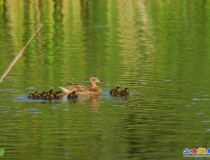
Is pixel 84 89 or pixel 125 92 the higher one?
pixel 125 92

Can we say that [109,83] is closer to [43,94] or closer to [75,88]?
[75,88]

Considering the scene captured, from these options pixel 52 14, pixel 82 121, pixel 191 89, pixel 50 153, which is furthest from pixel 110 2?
pixel 50 153

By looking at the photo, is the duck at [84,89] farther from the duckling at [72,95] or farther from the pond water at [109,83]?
the pond water at [109,83]

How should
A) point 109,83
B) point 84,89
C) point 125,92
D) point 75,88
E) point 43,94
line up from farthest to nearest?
point 109,83, point 84,89, point 75,88, point 125,92, point 43,94

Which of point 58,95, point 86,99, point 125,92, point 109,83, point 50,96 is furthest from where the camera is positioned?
point 109,83

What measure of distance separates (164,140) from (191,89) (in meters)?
6.06

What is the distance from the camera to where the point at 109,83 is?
25312mm

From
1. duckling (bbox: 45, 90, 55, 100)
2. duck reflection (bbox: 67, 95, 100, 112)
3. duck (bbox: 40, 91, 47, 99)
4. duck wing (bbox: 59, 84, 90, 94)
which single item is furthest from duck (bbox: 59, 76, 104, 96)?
duck (bbox: 40, 91, 47, 99)

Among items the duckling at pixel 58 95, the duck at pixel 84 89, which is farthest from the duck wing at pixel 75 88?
the duckling at pixel 58 95

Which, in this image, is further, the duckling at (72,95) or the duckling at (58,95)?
the duckling at (72,95)

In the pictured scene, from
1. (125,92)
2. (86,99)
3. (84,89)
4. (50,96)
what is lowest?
(86,99)

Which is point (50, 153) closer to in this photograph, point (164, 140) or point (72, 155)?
point (72, 155)

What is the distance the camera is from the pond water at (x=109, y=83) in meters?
17.6

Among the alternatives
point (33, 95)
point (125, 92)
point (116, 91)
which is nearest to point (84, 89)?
point (116, 91)
